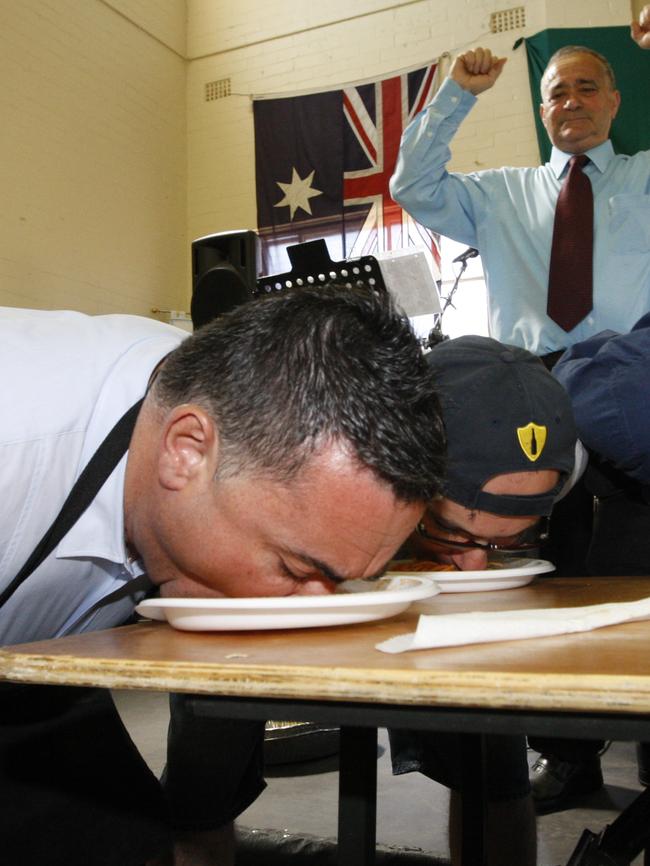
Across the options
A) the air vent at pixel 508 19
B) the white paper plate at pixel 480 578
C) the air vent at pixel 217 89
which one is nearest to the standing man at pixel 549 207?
the white paper plate at pixel 480 578

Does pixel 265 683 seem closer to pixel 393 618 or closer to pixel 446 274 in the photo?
pixel 393 618

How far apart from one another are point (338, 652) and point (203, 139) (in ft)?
19.3

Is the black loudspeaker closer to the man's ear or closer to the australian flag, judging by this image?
the man's ear

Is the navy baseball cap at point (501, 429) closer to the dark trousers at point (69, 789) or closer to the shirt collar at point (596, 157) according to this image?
the dark trousers at point (69, 789)

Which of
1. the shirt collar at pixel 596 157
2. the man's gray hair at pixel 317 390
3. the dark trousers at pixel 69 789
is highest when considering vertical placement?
the shirt collar at pixel 596 157

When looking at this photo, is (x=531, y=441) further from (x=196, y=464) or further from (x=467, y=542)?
(x=196, y=464)

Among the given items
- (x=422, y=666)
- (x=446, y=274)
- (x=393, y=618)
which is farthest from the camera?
(x=446, y=274)

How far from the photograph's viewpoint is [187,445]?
0.81 meters

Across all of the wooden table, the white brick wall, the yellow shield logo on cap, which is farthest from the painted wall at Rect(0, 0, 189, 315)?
the wooden table

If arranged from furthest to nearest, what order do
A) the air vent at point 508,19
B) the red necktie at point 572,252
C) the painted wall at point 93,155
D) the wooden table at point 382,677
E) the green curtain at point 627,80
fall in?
1. the air vent at point 508,19
2. the painted wall at point 93,155
3. the green curtain at point 627,80
4. the red necktie at point 572,252
5. the wooden table at point 382,677

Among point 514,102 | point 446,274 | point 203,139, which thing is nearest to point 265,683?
point 446,274

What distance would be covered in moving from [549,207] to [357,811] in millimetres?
1998

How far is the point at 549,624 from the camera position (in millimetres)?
629

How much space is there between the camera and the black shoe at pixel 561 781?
1998 mm
